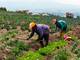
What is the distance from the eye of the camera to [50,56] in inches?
659

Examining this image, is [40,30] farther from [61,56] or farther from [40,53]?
[61,56]

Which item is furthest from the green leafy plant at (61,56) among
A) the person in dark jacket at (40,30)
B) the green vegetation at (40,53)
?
the person in dark jacket at (40,30)

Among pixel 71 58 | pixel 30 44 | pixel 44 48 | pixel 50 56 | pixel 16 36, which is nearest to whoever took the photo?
pixel 71 58

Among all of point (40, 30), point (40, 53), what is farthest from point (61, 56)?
point (40, 30)

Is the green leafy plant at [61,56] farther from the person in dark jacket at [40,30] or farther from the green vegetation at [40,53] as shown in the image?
the person in dark jacket at [40,30]

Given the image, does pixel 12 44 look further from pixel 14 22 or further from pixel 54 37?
pixel 14 22

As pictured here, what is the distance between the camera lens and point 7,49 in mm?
17031

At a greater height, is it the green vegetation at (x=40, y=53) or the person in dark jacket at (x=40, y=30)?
the person in dark jacket at (x=40, y=30)

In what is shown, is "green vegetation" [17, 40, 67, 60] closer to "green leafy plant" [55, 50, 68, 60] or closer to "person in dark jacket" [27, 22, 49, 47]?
"person in dark jacket" [27, 22, 49, 47]

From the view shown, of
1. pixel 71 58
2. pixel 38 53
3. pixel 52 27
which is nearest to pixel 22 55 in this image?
pixel 38 53

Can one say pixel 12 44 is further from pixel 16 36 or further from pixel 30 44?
pixel 16 36

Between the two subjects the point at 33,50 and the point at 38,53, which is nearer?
the point at 38,53

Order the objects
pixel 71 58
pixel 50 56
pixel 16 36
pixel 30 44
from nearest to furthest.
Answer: pixel 71 58 → pixel 50 56 → pixel 30 44 → pixel 16 36

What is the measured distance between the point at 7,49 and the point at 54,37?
240 inches
